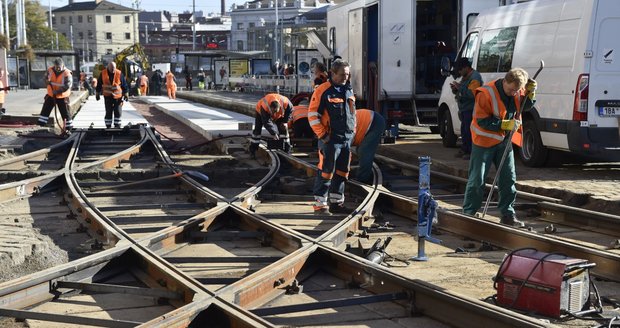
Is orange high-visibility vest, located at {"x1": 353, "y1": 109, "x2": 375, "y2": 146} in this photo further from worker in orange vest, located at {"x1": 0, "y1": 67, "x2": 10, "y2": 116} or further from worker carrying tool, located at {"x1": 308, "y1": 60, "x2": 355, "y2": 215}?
worker in orange vest, located at {"x1": 0, "y1": 67, "x2": 10, "y2": 116}

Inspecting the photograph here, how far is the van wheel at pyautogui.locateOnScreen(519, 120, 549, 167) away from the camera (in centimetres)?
1397

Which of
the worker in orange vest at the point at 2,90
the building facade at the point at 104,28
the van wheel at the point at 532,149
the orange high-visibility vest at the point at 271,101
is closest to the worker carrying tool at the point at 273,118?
the orange high-visibility vest at the point at 271,101

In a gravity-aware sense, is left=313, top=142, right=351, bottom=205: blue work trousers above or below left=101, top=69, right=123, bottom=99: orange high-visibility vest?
below

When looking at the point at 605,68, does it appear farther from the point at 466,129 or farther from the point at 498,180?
the point at 498,180

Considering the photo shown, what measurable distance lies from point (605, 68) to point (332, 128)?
460cm

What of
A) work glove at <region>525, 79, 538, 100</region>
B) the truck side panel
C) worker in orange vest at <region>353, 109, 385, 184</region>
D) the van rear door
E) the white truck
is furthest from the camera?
the white truck

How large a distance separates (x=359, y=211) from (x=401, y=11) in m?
9.48

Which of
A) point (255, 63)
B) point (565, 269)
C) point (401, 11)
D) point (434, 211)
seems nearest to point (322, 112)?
point (434, 211)

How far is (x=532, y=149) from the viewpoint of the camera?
14234 millimetres

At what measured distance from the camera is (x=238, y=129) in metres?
20.3

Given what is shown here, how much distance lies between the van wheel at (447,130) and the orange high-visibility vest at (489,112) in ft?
25.7

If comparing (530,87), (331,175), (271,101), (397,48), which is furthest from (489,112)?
(397,48)

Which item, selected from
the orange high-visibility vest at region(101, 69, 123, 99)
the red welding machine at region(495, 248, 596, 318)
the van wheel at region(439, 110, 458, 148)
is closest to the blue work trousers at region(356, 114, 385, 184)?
the van wheel at region(439, 110, 458, 148)

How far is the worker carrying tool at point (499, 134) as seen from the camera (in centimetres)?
909
